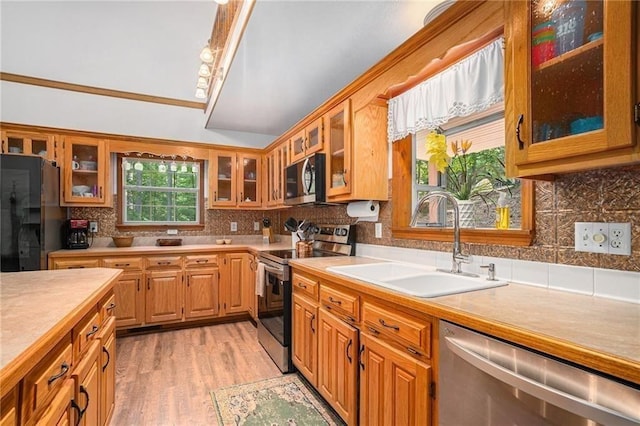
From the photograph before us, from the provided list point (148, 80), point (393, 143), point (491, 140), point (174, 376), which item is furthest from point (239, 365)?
point (148, 80)

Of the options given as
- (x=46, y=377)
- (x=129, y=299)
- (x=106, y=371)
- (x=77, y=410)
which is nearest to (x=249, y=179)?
(x=129, y=299)

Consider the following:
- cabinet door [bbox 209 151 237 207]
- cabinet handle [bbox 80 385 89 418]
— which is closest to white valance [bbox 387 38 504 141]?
cabinet handle [bbox 80 385 89 418]

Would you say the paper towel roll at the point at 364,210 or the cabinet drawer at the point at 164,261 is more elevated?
the paper towel roll at the point at 364,210

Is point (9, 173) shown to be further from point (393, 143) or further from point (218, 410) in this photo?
point (393, 143)

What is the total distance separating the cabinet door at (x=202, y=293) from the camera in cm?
356

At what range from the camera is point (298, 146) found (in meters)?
3.26

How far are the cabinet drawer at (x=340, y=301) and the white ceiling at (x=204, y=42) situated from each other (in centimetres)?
165

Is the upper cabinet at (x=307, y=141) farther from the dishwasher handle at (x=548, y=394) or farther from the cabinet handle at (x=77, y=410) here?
the cabinet handle at (x=77, y=410)

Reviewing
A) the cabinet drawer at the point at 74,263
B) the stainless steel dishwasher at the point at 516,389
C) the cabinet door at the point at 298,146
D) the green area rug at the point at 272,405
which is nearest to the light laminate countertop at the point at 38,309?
the green area rug at the point at 272,405

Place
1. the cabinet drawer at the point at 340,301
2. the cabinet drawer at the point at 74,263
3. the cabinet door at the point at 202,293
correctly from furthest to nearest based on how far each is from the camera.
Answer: the cabinet door at the point at 202,293
the cabinet drawer at the point at 74,263
the cabinet drawer at the point at 340,301

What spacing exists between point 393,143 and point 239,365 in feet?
7.19

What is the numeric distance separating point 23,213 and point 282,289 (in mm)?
2379

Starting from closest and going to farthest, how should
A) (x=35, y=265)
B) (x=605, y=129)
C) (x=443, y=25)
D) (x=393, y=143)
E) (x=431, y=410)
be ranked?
1. (x=605, y=129)
2. (x=431, y=410)
3. (x=443, y=25)
4. (x=393, y=143)
5. (x=35, y=265)

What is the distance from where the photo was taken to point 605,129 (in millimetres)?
952
